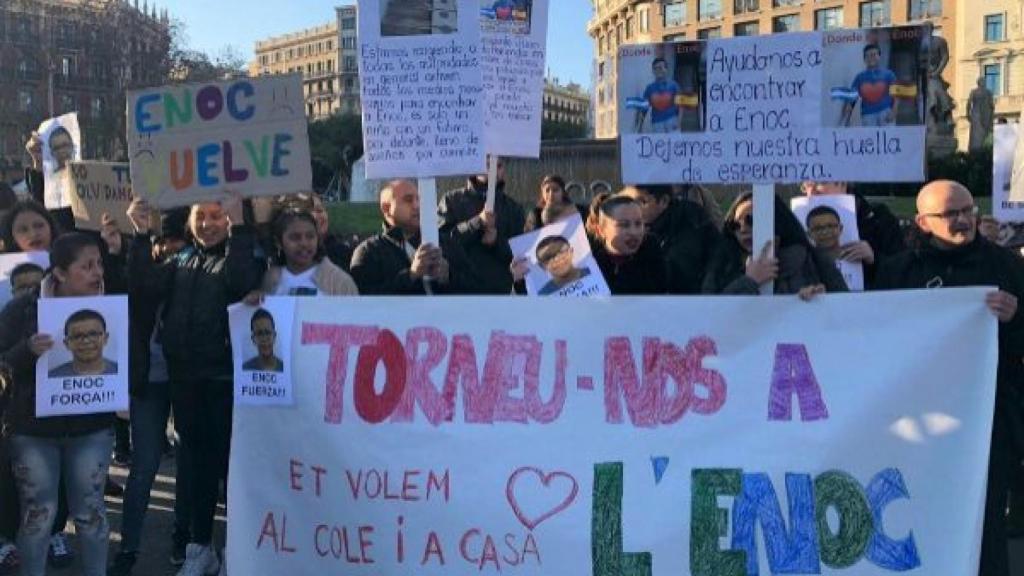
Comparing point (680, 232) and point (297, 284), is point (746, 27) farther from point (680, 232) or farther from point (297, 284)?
point (297, 284)

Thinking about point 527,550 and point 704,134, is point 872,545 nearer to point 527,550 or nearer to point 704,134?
point 527,550

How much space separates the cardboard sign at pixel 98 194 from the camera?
5.48m

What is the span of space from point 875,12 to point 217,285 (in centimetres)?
6606

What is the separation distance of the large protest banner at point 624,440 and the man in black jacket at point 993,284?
320 mm

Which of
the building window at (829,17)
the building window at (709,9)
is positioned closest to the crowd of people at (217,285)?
the building window at (829,17)

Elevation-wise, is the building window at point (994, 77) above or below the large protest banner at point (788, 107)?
above

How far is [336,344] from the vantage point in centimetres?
363

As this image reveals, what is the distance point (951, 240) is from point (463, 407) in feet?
6.08

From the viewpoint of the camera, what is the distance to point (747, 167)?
12.3 ft

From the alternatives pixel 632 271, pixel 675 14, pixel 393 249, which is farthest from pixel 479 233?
pixel 675 14

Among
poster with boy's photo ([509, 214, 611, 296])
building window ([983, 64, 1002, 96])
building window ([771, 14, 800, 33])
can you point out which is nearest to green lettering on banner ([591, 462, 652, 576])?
poster with boy's photo ([509, 214, 611, 296])

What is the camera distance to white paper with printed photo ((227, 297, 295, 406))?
11.9ft

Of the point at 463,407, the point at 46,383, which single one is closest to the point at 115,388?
the point at 46,383

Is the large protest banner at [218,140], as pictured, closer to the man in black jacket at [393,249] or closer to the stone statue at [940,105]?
the man in black jacket at [393,249]
